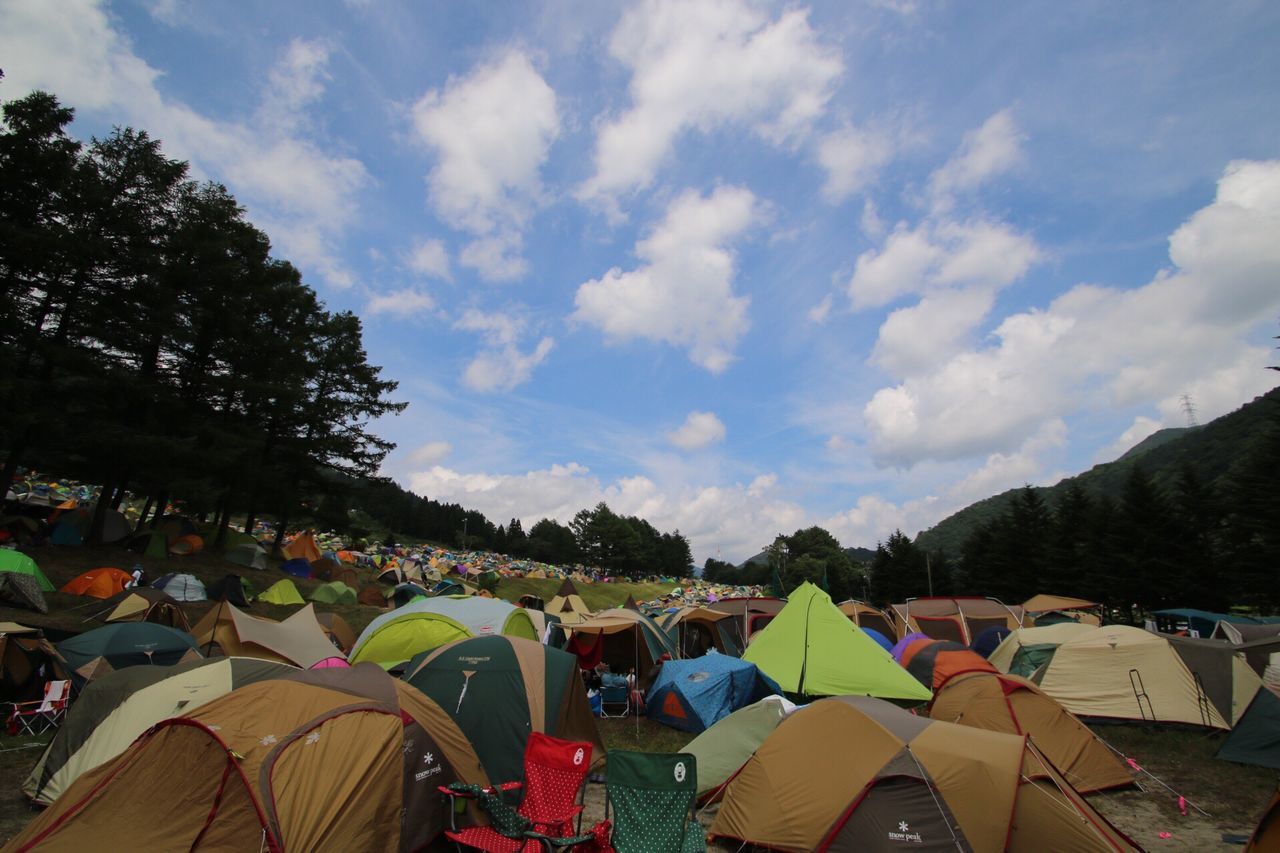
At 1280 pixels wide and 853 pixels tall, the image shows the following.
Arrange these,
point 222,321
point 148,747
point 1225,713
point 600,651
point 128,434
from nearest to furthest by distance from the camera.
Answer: point 148,747, point 1225,713, point 600,651, point 128,434, point 222,321

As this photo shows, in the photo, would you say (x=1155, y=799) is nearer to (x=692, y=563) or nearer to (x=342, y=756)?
(x=342, y=756)

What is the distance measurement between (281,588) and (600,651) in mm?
14682

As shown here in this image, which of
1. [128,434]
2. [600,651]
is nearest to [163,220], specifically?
[128,434]

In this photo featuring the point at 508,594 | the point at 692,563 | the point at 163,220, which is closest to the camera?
the point at 163,220

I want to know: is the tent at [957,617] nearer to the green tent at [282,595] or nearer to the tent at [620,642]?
the tent at [620,642]

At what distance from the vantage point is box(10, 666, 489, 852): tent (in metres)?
4.78

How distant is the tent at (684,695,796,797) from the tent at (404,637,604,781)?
72.3 inches

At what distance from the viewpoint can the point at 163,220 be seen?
20.3 m

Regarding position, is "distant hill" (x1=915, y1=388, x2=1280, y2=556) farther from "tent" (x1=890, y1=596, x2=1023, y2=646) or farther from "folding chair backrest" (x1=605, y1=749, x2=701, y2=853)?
"folding chair backrest" (x1=605, y1=749, x2=701, y2=853)

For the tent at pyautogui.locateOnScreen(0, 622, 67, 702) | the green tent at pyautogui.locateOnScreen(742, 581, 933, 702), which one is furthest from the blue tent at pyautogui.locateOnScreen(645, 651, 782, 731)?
the tent at pyautogui.locateOnScreen(0, 622, 67, 702)

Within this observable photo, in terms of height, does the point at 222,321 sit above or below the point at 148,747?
above

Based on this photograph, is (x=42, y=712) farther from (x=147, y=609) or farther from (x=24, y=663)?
(x=147, y=609)

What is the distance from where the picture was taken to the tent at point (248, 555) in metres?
26.2

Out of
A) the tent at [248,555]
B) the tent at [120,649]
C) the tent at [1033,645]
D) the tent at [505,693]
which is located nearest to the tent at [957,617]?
the tent at [1033,645]
